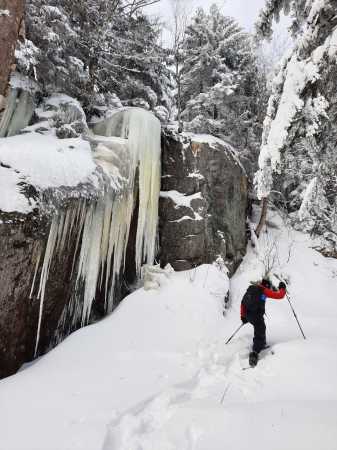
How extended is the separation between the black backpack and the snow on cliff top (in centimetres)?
344

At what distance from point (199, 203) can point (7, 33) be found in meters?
6.26

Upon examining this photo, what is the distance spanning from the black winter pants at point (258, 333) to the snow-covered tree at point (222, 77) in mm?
8721

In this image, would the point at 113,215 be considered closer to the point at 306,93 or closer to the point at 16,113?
the point at 16,113

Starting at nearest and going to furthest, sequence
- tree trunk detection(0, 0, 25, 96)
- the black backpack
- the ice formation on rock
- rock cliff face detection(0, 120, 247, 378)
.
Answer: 1. tree trunk detection(0, 0, 25, 96)
2. rock cliff face detection(0, 120, 247, 378)
3. the black backpack
4. the ice formation on rock

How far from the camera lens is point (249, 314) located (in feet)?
14.4

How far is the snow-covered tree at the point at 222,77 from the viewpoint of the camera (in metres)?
11.6

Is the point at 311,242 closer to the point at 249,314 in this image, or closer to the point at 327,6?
the point at 249,314

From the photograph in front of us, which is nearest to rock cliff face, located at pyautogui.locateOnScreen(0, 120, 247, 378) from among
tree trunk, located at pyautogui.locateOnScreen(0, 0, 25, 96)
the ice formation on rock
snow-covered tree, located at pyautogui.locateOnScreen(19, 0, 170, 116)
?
the ice formation on rock

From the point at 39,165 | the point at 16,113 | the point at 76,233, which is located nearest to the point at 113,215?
the point at 76,233

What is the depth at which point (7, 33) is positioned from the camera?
216 centimetres

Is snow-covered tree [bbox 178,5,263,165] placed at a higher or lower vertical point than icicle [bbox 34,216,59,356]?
higher

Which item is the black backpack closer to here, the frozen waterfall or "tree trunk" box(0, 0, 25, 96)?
the frozen waterfall

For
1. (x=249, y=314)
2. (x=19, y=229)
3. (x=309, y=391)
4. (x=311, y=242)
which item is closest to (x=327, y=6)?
(x=249, y=314)

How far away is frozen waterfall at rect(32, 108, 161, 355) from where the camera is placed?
195 inches
